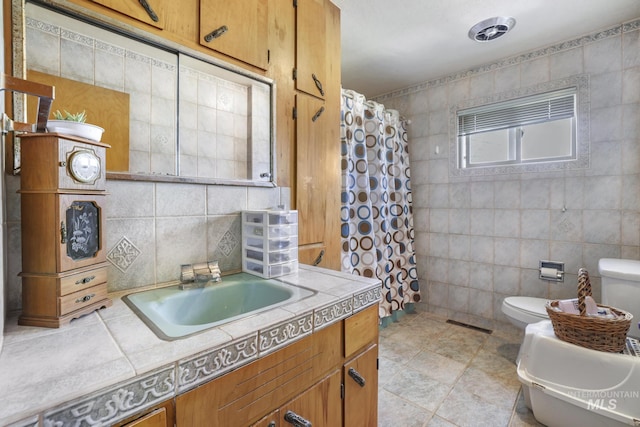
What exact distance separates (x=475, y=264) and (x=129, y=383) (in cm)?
276

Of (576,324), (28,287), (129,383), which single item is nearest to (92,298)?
(28,287)

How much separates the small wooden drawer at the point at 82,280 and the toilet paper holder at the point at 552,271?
277 centimetres

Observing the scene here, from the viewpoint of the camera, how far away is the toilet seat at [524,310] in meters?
1.87

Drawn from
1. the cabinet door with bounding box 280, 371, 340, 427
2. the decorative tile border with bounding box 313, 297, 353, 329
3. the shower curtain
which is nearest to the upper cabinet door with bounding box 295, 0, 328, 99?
the shower curtain

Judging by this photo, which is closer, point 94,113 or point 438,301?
point 94,113

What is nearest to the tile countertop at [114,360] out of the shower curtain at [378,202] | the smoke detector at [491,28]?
the shower curtain at [378,202]

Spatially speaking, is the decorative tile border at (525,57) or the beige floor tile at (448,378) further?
the decorative tile border at (525,57)

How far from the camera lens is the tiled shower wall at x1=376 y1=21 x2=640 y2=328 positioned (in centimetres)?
198

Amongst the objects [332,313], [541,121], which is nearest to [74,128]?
[332,313]

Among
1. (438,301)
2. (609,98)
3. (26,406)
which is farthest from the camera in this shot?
(438,301)

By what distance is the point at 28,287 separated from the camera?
697 mm

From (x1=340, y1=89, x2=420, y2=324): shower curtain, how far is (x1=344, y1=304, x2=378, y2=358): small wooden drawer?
1.14 m

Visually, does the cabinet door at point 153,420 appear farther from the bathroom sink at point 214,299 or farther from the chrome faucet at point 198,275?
the chrome faucet at point 198,275

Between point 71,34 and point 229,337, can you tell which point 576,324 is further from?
point 71,34
